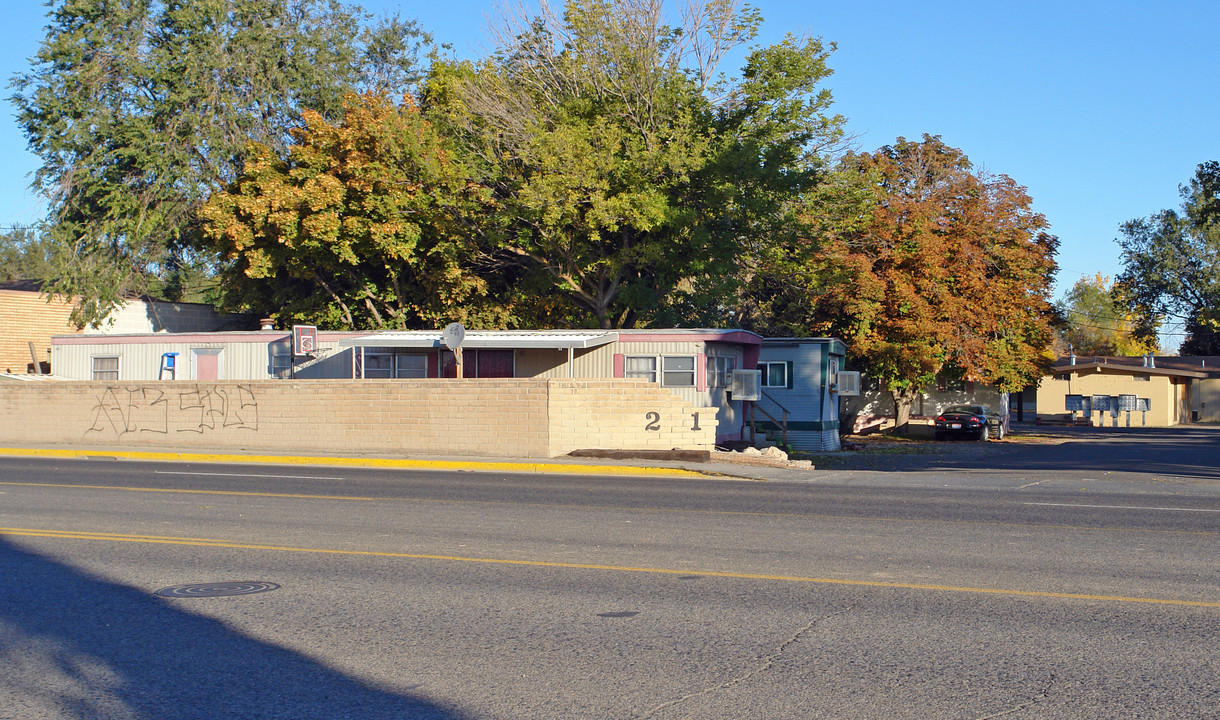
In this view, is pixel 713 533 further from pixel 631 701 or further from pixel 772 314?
pixel 772 314

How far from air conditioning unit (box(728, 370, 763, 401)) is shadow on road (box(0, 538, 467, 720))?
2232 centimetres

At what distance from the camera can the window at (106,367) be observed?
107ft

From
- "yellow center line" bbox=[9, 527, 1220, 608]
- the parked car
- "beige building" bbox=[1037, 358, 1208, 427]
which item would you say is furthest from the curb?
"beige building" bbox=[1037, 358, 1208, 427]

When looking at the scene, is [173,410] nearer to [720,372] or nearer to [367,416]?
[367,416]

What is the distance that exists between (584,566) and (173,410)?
20.6 meters

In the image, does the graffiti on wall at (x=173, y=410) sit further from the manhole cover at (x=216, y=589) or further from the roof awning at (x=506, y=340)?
the manhole cover at (x=216, y=589)

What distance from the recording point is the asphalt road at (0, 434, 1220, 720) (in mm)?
5449

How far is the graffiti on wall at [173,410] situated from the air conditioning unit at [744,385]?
42.4 feet

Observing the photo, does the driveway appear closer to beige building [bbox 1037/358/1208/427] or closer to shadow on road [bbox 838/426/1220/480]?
shadow on road [bbox 838/426/1220/480]

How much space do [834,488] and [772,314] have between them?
2779cm

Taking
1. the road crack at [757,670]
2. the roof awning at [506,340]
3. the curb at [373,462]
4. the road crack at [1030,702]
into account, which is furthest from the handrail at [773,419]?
the road crack at [1030,702]

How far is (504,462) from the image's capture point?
21406 millimetres

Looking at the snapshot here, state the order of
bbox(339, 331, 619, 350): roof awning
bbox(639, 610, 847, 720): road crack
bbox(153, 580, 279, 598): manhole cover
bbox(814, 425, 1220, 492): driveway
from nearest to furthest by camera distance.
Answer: bbox(639, 610, 847, 720): road crack
bbox(153, 580, 279, 598): manhole cover
bbox(814, 425, 1220, 492): driveway
bbox(339, 331, 619, 350): roof awning

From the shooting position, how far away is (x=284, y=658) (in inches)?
243
